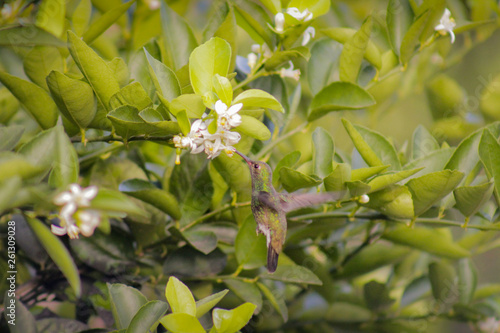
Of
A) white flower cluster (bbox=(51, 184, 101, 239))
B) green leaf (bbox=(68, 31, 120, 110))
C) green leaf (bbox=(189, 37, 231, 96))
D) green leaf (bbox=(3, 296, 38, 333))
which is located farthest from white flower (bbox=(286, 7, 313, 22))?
green leaf (bbox=(3, 296, 38, 333))

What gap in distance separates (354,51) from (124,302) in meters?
0.42

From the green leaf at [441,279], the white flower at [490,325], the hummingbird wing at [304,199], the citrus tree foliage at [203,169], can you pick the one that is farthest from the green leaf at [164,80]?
the white flower at [490,325]

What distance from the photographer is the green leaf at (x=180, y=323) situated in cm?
46

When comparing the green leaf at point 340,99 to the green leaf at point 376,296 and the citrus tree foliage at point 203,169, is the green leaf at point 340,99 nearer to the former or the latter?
the citrus tree foliage at point 203,169

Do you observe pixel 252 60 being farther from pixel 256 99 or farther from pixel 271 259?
pixel 271 259

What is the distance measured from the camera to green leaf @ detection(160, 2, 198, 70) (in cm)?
62

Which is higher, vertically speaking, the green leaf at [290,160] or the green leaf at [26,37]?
the green leaf at [26,37]

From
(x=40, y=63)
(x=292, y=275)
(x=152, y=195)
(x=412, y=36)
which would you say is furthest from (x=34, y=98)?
(x=412, y=36)

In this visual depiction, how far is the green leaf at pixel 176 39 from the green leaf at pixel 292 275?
293 mm

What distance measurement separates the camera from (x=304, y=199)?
2.04 feet

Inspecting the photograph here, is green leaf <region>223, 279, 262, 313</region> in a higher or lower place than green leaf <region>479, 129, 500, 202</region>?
lower

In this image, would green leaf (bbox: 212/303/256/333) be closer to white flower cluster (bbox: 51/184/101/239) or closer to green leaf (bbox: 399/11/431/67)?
white flower cluster (bbox: 51/184/101/239)

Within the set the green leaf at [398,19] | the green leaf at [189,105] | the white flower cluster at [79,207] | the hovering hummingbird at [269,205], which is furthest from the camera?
the green leaf at [398,19]

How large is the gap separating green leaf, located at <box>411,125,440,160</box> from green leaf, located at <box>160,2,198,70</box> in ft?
1.10
